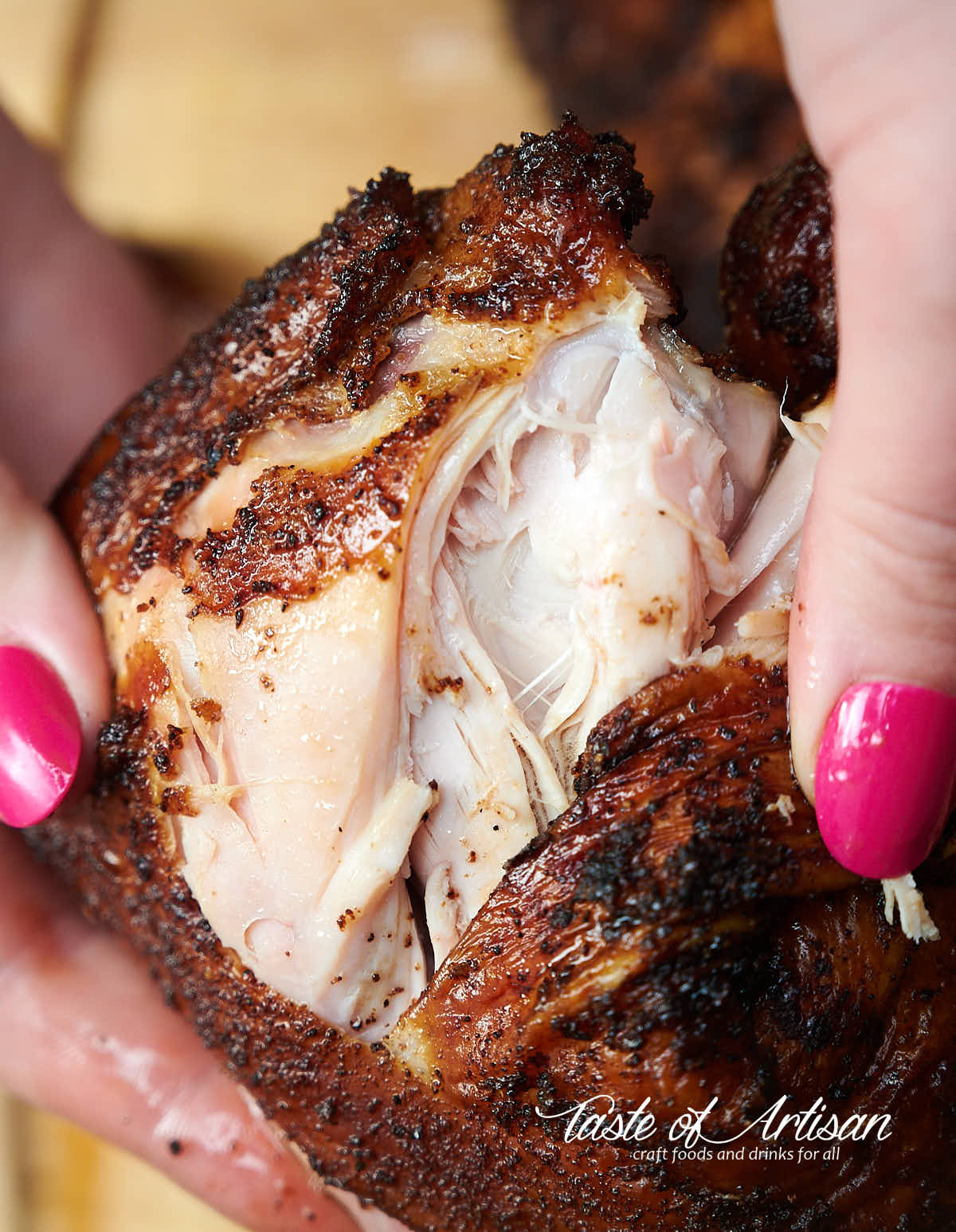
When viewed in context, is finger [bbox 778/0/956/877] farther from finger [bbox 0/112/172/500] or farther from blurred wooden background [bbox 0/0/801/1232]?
finger [bbox 0/112/172/500]

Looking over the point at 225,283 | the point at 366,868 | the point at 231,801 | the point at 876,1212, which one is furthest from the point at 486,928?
the point at 225,283

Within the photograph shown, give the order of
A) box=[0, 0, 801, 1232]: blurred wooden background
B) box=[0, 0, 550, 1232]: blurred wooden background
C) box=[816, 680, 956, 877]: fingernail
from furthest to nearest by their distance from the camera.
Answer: box=[0, 0, 550, 1232]: blurred wooden background, box=[0, 0, 801, 1232]: blurred wooden background, box=[816, 680, 956, 877]: fingernail

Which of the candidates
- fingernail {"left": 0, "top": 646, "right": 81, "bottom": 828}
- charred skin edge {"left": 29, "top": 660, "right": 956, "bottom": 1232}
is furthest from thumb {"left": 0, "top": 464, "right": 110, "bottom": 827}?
charred skin edge {"left": 29, "top": 660, "right": 956, "bottom": 1232}

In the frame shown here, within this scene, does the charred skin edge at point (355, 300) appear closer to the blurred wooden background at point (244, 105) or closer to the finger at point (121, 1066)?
the finger at point (121, 1066)

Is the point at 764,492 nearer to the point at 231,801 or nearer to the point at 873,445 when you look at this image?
the point at 873,445

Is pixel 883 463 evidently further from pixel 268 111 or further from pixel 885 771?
pixel 268 111

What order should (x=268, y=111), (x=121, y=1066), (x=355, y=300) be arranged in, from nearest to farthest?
(x=355, y=300)
(x=121, y=1066)
(x=268, y=111)

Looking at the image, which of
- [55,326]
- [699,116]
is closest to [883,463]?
[699,116]
